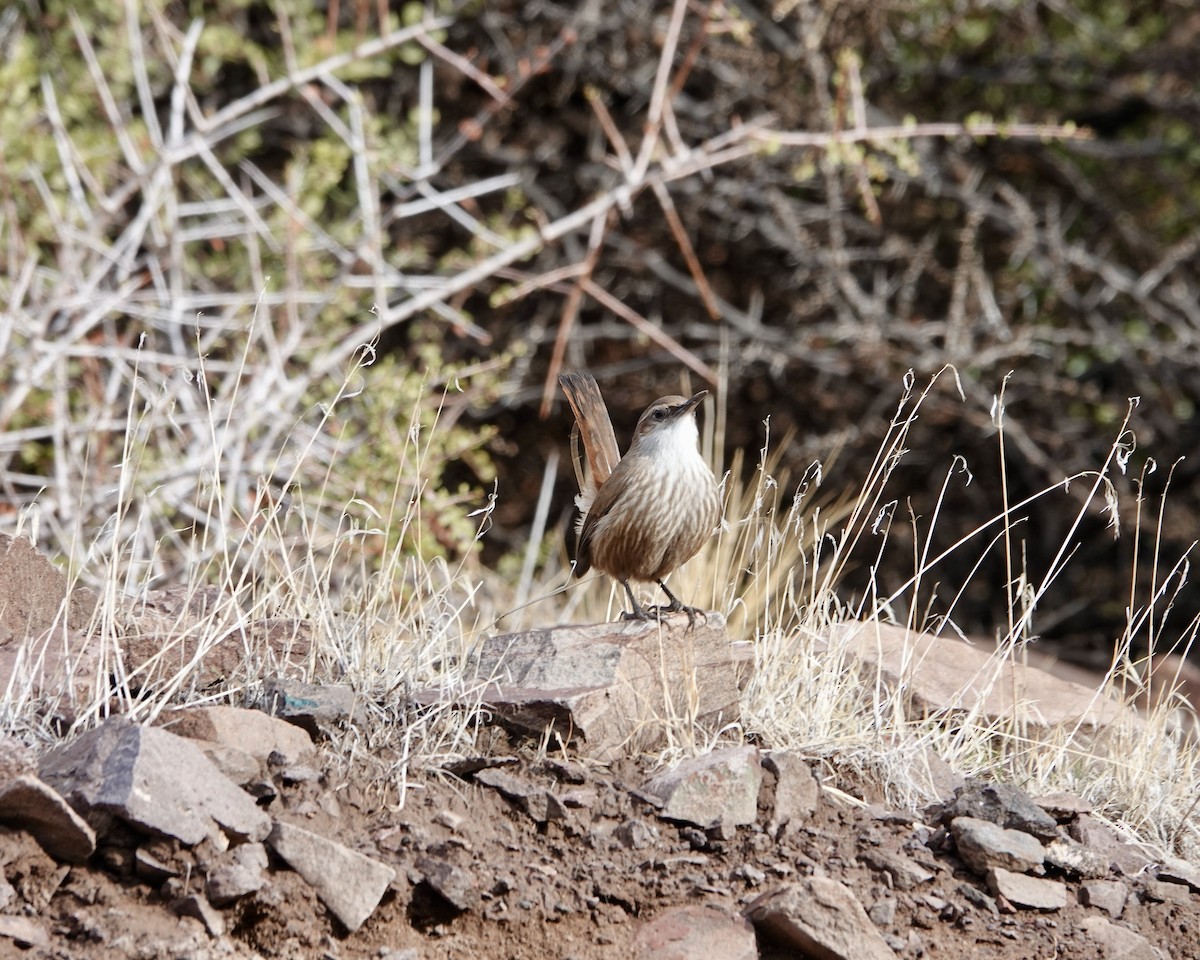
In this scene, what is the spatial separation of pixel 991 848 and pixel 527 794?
1168 mm

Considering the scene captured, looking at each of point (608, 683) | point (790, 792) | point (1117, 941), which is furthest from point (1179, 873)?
point (608, 683)

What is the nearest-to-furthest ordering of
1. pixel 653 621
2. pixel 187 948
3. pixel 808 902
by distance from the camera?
pixel 187 948, pixel 808 902, pixel 653 621

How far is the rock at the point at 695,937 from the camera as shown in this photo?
3350mm

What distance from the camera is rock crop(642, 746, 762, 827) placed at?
3787 millimetres

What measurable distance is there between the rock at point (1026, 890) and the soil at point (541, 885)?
0.08 feet

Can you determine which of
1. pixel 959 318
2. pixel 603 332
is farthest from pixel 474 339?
pixel 959 318

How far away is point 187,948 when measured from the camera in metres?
3.10

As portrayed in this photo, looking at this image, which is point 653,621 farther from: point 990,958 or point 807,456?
point 807,456

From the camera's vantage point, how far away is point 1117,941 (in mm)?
3639

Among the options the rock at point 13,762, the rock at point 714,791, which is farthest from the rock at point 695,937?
the rock at point 13,762

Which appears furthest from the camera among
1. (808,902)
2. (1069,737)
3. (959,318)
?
(959,318)

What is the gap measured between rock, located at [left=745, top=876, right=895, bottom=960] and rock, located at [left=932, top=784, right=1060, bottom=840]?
2.03 feet

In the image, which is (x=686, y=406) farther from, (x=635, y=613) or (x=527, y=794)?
(x=527, y=794)

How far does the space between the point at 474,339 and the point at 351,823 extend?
5.90 m
